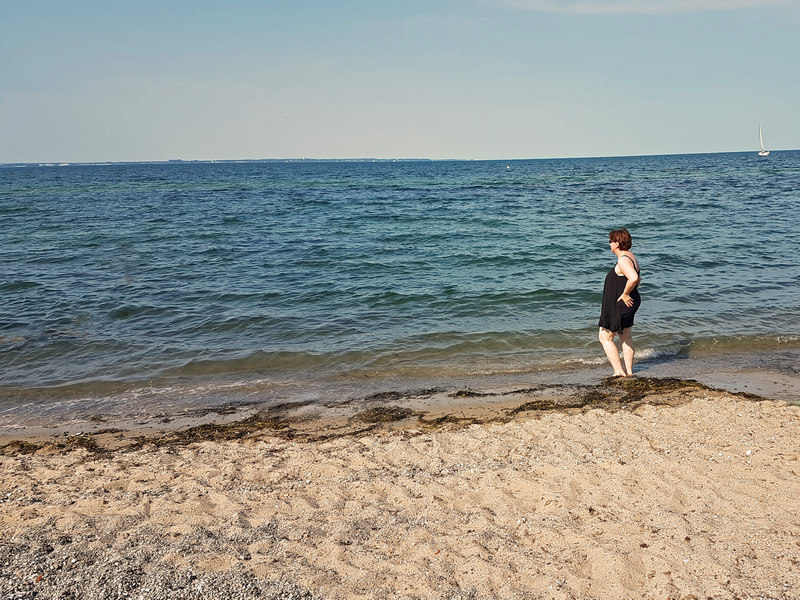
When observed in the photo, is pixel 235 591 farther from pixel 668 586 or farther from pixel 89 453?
pixel 89 453

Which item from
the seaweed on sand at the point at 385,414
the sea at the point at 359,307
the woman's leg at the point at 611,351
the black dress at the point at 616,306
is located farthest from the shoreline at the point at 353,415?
the black dress at the point at 616,306

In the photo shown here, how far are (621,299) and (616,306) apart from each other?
0.14 meters

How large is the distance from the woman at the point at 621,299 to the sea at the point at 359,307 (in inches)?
20.9

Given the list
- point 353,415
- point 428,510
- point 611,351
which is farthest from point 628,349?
point 428,510

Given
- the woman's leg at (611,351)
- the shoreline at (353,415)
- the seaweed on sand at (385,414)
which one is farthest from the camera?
the woman's leg at (611,351)

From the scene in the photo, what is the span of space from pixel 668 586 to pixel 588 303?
8.49 m

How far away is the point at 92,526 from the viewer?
4.11 metres

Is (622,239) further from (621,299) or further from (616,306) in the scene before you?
(616,306)

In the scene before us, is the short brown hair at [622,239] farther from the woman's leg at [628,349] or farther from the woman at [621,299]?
the woman's leg at [628,349]

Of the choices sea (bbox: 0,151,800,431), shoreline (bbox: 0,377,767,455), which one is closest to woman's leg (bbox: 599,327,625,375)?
shoreline (bbox: 0,377,767,455)

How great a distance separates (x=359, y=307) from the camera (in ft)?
38.3

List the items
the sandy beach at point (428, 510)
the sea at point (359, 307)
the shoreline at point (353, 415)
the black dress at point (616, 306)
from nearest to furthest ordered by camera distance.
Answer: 1. the sandy beach at point (428, 510)
2. the shoreline at point (353, 415)
3. the black dress at point (616, 306)
4. the sea at point (359, 307)

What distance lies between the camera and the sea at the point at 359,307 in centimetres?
820

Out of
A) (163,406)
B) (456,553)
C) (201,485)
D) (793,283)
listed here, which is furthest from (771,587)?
(793,283)
